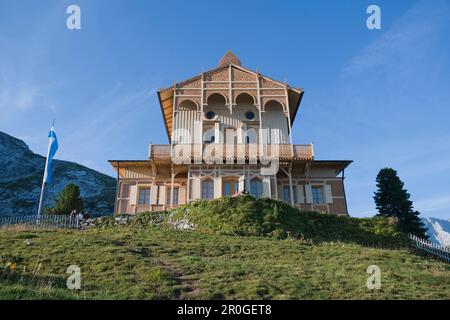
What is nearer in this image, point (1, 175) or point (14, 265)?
point (14, 265)

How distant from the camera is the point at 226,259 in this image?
13.2 m

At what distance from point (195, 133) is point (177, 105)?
259 centimetres

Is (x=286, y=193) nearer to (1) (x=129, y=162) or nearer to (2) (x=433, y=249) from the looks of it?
(2) (x=433, y=249)

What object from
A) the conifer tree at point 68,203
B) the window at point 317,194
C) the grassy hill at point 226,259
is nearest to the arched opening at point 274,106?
the window at point 317,194

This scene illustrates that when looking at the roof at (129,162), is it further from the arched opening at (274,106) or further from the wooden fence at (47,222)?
the arched opening at (274,106)

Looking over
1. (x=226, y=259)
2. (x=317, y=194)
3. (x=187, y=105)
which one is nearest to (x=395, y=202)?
(x=317, y=194)

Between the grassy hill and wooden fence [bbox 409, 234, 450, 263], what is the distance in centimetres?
75

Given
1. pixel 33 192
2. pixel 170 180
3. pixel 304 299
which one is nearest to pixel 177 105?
pixel 170 180

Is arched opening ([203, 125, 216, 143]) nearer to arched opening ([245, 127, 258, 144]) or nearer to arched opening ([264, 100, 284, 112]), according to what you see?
arched opening ([245, 127, 258, 144])

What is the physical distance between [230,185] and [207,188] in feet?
5.32

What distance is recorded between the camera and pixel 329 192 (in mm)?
27609

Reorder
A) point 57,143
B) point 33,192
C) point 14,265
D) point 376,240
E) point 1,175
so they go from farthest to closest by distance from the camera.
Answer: point 1,175 < point 33,192 < point 57,143 < point 376,240 < point 14,265

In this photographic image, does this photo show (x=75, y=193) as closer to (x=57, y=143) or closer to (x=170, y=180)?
(x=57, y=143)

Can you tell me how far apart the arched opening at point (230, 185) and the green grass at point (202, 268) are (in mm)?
8967
